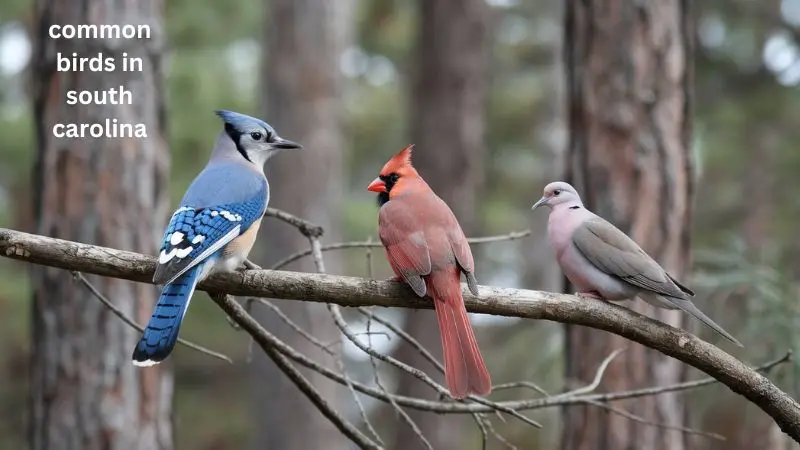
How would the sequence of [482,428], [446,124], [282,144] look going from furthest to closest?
[446,124] → [282,144] → [482,428]

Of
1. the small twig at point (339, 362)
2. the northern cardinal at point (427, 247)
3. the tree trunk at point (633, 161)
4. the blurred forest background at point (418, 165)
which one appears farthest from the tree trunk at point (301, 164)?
the northern cardinal at point (427, 247)

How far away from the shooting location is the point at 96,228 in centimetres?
550

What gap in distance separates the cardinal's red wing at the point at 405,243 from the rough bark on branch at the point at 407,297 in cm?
9

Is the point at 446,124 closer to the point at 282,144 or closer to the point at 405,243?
the point at 282,144

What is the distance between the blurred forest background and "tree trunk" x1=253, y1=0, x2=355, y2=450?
23mm

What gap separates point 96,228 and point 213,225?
2372 millimetres

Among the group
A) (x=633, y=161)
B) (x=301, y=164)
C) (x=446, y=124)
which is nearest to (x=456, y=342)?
(x=633, y=161)

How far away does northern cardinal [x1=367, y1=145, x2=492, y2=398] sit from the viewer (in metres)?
3.10

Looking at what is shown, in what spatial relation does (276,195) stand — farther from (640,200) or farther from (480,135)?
(640,200)

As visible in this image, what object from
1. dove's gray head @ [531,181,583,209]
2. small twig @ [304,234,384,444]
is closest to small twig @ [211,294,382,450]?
small twig @ [304,234,384,444]

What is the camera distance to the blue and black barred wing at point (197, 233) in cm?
301

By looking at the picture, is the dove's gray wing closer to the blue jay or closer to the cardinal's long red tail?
the cardinal's long red tail

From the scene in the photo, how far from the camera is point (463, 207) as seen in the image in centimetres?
1055

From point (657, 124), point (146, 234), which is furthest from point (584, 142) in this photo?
point (146, 234)
